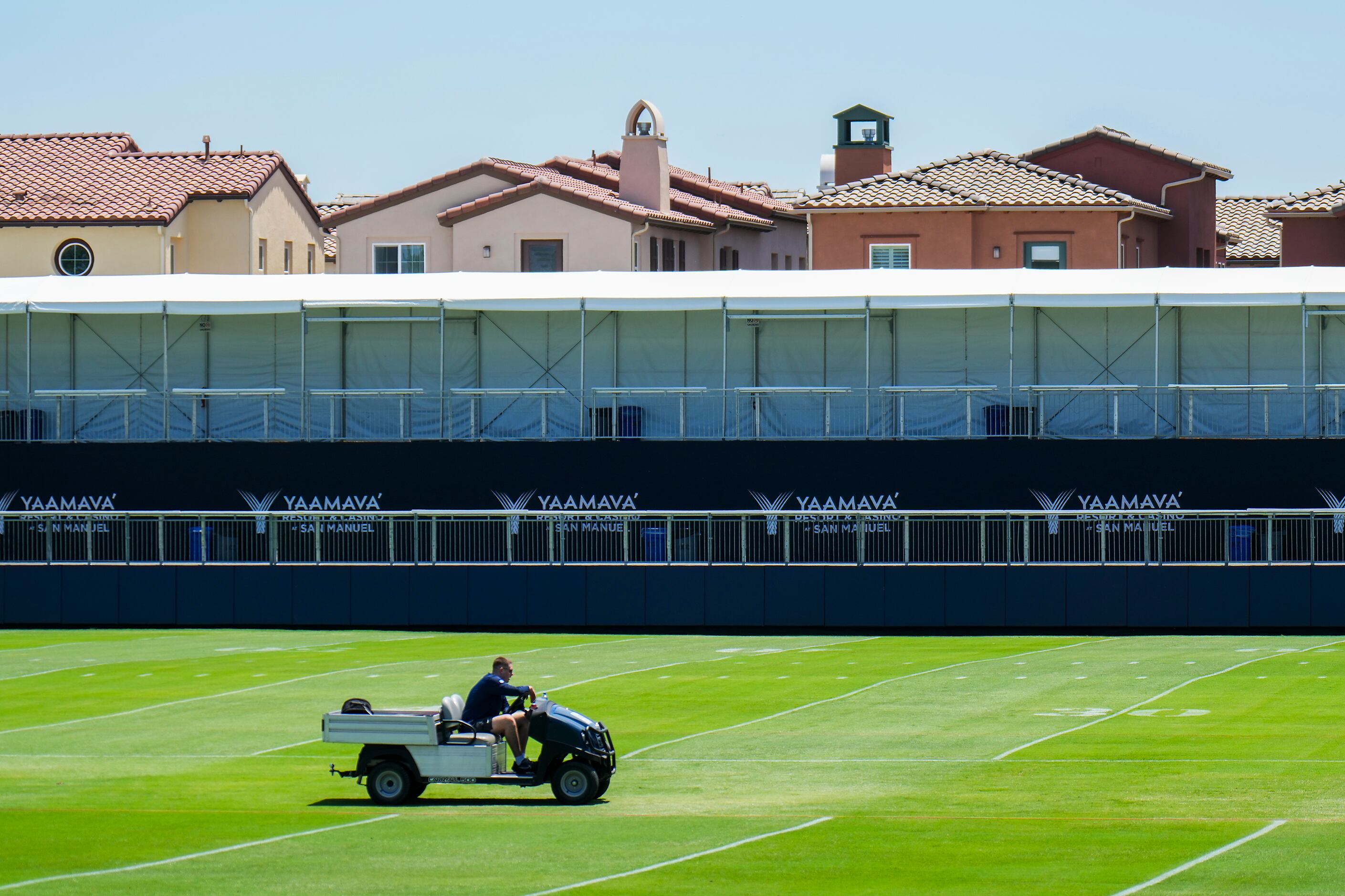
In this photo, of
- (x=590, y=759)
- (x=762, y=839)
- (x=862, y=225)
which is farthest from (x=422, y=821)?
(x=862, y=225)

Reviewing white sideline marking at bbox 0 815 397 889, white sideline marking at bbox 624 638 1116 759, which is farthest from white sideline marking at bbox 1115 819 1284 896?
white sideline marking at bbox 624 638 1116 759

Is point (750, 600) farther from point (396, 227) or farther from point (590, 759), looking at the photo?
point (396, 227)

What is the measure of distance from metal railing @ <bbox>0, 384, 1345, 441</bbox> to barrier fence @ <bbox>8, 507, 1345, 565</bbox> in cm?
356

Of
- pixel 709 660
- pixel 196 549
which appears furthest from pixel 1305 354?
pixel 196 549

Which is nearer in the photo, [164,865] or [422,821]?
[164,865]

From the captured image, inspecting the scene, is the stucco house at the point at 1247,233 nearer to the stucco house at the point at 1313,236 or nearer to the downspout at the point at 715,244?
the stucco house at the point at 1313,236

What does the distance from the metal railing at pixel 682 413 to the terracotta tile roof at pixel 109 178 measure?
48.3 ft

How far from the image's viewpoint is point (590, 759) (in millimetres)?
18312

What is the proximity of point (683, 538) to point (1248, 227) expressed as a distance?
43.6 metres

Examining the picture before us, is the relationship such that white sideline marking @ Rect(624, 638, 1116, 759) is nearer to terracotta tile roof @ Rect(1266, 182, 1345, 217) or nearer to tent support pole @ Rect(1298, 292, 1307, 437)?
tent support pole @ Rect(1298, 292, 1307, 437)

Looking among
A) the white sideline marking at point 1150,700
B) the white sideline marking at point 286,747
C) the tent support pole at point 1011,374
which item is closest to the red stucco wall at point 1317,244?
the tent support pole at point 1011,374

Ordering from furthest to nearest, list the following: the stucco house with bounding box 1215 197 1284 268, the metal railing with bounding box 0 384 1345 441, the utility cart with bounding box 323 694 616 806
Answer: the stucco house with bounding box 1215 197 1284 268 → the metal railing with bounding box 0 384 1345 441 → the utility cart with bounding box 323 694 616 806

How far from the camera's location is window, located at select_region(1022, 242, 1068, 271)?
57219 mm

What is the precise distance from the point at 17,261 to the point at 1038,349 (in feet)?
101
